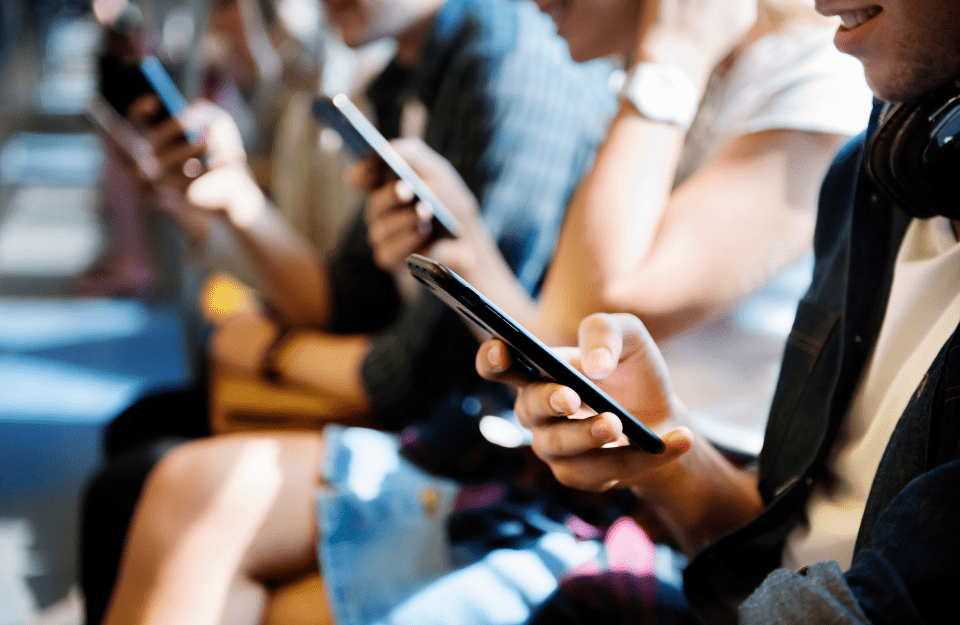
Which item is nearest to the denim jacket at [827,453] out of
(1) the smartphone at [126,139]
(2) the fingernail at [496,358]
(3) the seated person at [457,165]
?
(2) the fingernail at [496,358]

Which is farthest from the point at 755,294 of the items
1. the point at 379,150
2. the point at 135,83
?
the point at 135,83

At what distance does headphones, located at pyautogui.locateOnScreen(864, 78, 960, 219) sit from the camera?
0.50 m

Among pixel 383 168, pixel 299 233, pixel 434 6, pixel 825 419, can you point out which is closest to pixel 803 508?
pixel 825 419

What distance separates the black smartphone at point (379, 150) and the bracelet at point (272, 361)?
441mm

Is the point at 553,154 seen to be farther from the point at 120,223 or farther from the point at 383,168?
the point at 120,223

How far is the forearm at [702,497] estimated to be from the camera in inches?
27.0

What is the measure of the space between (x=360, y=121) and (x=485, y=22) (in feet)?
1.14

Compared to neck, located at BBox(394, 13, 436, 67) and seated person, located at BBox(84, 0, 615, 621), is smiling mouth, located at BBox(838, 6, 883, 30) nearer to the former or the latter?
seated person, located at BBox(84, 0, 615, 621)

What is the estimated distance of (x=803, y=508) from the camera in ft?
2.21

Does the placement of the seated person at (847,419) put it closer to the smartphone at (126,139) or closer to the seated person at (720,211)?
the seated person at (720,211)

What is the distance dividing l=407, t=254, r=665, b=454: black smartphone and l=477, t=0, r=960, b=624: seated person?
0.01m

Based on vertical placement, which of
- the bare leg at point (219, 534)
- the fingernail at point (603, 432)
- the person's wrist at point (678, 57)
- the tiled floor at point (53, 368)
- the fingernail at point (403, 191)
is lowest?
the tiled floor at point (53, 368)

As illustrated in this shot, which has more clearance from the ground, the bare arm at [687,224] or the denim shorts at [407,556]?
the bare arm at [687,224]

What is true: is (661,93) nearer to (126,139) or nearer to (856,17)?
(856,17)
